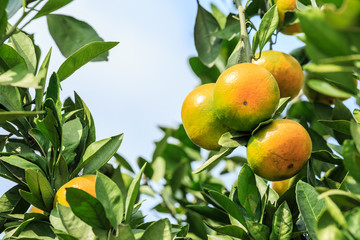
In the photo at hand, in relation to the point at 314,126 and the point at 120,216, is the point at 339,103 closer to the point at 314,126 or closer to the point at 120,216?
the point at 314,126

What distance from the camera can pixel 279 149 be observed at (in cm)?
119

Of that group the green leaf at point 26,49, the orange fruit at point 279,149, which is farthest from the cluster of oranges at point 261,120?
the green leaf at point 26,49

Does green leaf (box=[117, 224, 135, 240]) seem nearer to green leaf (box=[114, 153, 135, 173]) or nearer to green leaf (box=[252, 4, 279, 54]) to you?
green leaf (box=[252, 4, 279, 54])

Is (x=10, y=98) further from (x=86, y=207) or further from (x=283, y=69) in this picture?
(x=283, y=69)

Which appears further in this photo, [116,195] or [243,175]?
[243,175]

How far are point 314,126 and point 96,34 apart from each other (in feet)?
3.31

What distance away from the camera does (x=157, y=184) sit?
91.7 inches

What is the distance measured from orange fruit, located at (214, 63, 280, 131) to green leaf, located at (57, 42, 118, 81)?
12.6 inches

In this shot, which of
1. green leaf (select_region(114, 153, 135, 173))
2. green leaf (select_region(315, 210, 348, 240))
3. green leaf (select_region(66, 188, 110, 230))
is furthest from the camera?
green leaf (select_region(114, 153, 135, 173))

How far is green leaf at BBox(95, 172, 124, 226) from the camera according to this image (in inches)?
41.0

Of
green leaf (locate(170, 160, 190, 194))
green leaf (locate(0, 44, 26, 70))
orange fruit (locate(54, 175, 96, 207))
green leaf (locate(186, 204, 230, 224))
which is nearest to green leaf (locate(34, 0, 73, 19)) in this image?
green leaf (locate(0, 44, 26, 70))

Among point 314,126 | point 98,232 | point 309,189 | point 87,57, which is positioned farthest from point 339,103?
point 98,232

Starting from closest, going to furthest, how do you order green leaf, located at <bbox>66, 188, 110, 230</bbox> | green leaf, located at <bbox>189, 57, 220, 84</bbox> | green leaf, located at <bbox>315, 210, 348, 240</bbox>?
green leaf, located at <bbox>315, 210, 348, 240</bbox> < green leaf, located at <bbox>66, 188, 110, 230</bbox> < green leaf, located at <bbox>189, 57, 220, 84</bbox>

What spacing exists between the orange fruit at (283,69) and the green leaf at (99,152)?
1.66 ft
